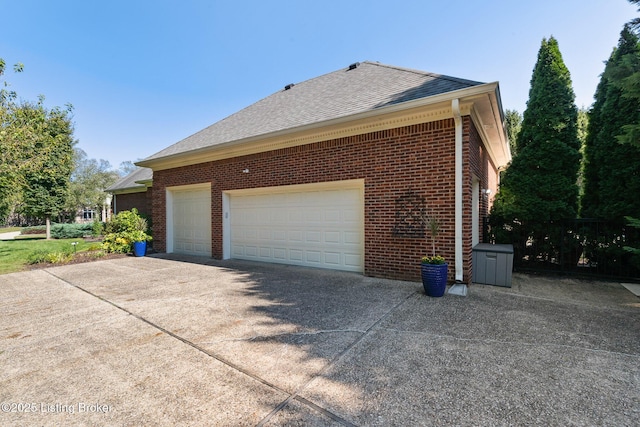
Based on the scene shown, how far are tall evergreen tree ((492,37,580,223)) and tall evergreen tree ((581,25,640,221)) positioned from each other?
461mm

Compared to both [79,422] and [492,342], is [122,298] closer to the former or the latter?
[79,422]

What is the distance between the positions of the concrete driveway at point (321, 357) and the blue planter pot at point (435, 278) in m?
0.20

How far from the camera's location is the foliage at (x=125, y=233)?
10.5m

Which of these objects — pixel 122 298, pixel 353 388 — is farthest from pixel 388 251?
pixel 122 298

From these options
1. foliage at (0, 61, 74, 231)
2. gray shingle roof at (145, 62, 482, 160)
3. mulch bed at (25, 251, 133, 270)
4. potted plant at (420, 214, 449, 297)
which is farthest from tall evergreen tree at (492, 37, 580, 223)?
foliage at (0, 61, 74, 231)

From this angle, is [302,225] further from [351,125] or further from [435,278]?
[435,278]

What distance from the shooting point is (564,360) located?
276cm

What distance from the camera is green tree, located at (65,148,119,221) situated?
1008 inches

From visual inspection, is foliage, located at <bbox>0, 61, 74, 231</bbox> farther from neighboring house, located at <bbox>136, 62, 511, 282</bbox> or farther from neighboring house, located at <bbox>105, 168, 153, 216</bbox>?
neighboring house, located at <bbox>105, 168, 153, 216</bbox>

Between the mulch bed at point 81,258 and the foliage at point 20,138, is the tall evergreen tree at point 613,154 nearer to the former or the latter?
the mulch bed at point 81,258

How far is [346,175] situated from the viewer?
661cm

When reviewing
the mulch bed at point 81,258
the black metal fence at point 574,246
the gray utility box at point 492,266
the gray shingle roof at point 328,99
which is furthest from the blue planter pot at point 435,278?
the mulch bed at point 81,258

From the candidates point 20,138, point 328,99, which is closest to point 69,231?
point 20,138

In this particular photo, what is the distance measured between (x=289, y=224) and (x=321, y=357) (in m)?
5.17
